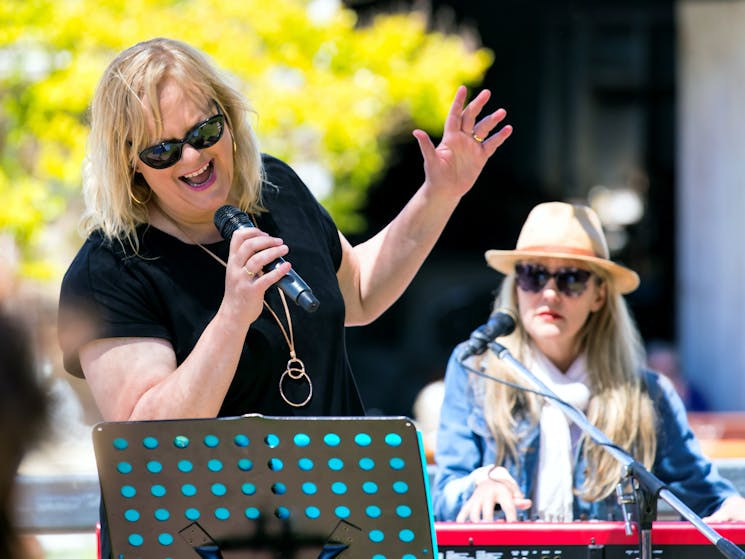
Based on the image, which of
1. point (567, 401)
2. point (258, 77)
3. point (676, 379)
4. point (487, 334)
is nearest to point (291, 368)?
point (487, 334)

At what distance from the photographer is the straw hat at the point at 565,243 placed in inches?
151

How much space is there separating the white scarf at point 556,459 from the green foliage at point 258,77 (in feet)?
12.4

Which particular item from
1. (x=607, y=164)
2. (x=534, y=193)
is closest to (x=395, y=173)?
(x=534, y=193)

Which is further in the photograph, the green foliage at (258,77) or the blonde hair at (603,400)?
the green foliage at (258,77)

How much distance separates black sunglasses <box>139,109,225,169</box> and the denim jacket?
115 centimetres

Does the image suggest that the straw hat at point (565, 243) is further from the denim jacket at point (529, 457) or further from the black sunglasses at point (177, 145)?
the black sunglasses at point (177, 145)

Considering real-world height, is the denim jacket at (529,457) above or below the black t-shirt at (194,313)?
below

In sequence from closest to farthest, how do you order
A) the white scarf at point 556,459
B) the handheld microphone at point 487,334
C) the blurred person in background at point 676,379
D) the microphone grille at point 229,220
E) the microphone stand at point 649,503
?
the microphone stand at point 649,503 < the microphone grille at point 229,220 < the handheld microphone at point 487,334 < the white scarf at point 556,459 < the blurred person in background at point 676,379

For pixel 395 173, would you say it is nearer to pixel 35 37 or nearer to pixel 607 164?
pixel 607 164

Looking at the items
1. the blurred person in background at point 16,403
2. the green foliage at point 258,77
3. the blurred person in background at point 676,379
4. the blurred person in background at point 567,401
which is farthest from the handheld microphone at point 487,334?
the blurred person in background at point 676,379

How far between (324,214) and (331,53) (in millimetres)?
4839

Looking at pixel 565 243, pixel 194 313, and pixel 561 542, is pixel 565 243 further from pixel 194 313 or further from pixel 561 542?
pixel 194 313

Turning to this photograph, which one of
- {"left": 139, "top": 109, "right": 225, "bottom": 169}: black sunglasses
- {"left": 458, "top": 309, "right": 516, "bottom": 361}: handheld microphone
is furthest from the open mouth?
{"left": 458, "top": 309, "right": 516, "bottom": 361}: handheld microphone

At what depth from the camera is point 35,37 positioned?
7180mm
